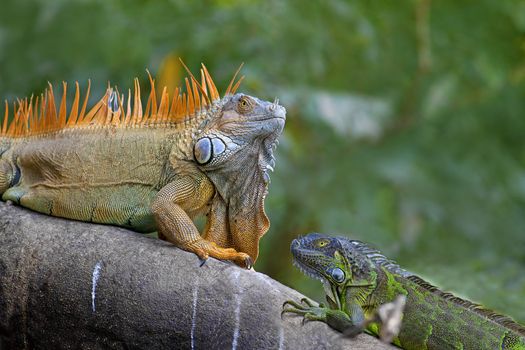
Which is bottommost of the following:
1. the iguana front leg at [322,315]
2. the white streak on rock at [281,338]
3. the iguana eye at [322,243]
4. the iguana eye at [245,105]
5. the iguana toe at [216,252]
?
the white streak on rock at [281,338]

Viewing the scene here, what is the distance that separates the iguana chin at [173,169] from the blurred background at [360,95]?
3.01 m

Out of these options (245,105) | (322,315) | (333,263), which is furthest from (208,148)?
(322,315)

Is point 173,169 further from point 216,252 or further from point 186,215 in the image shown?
point 216,252

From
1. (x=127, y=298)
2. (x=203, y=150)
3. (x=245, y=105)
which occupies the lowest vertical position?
(x=127, y=298)

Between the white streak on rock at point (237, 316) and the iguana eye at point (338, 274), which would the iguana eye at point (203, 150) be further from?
the iguana eye at point (338, 274)

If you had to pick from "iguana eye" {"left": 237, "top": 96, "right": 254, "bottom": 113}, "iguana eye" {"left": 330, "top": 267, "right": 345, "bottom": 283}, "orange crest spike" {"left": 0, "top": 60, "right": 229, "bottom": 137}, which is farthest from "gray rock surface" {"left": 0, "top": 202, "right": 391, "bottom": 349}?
"iguana eye" {"left": 237, "top": 96, "right": 254, "bottom": 113}

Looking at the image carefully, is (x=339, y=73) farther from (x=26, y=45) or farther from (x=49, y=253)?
(x=49, y=253)

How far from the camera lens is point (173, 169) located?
4.47 metres

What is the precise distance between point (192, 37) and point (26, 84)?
77.1 inches

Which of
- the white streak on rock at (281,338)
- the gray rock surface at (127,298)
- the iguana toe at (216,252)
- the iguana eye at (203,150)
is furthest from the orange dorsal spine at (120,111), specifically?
the white streak on rock at (281,338)

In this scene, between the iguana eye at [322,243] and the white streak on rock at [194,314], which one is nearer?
the white streak on rock at [194,314]

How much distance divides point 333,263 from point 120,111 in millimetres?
1575

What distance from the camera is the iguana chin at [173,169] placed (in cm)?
435

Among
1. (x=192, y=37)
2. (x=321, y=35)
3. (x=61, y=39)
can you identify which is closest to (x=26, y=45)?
(x=61, y=39)
